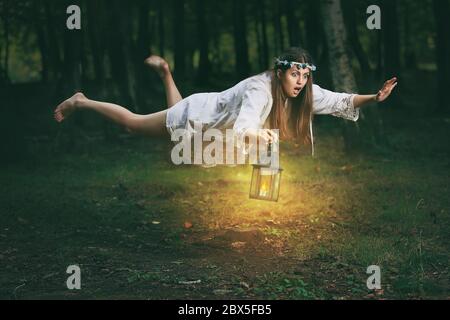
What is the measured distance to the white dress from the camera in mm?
6695

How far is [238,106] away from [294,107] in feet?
2.05

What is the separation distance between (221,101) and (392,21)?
16.9 m

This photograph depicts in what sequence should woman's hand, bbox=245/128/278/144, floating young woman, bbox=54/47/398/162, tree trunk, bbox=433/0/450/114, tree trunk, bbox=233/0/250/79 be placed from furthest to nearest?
1. tree trunk, bbox=233/0/250/79
2. tree trunk, bbox=433/0/450/114
3. floating young woman, bbox=54/47/398/162
4. woman's hand, bbox=245/128/278/144

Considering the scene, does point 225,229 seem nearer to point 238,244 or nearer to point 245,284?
point 238,244

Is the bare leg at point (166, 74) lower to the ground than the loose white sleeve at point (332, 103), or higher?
higher

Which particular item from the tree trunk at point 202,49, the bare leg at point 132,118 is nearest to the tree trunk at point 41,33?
the tree trunk at point 202,49

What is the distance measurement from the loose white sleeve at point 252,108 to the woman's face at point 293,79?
25 cm

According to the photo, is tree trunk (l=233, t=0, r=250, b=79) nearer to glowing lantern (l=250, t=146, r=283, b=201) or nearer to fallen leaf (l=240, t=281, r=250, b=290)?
glowing lantern (l=250, t=146, r=283, b=201)

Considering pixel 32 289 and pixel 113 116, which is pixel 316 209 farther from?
pixel 32 289

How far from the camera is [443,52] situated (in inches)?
845

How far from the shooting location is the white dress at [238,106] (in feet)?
22.0

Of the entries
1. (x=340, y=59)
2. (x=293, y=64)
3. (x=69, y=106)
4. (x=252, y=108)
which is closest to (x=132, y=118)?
(x=69, y=106)

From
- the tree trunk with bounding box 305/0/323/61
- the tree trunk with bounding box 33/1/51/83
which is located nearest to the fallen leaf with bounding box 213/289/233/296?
the tree trunk with bounding box 305/0/323/61

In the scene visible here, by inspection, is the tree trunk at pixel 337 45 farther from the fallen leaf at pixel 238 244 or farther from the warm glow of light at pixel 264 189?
the fallen leaf at pixel 238 244
